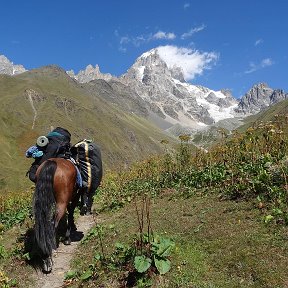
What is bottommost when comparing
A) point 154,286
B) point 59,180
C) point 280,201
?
point 154,286

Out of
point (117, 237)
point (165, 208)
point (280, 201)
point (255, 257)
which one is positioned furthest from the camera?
point (165, 208)

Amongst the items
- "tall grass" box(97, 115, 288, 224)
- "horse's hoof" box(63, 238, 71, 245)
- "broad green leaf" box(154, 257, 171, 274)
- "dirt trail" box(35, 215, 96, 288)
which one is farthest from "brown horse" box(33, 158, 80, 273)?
"tall grass" box(97, 115, 288, 224)

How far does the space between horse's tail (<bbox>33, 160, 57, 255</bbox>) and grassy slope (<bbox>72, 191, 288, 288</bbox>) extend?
1.00 metres

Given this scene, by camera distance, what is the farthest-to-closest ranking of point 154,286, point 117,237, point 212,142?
point 212,142 → point 117,237 → point 154,286

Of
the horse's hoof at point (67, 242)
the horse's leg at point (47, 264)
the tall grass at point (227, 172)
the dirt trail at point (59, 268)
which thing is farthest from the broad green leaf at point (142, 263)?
the horse's hoof at point (67, 242)

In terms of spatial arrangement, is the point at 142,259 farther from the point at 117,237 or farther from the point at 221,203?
the point at 221,203

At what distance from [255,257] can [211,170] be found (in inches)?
316

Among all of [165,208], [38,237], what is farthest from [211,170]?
[38,237]

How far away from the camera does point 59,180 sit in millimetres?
10047

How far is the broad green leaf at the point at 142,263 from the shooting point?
7793mm

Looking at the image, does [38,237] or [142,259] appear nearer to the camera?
[142,259]

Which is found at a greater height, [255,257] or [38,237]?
[38,237]

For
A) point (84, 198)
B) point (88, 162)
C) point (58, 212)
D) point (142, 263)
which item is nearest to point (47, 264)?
point (58, 212)

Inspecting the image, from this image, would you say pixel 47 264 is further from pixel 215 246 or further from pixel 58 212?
pixel 215 246
